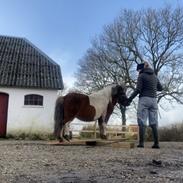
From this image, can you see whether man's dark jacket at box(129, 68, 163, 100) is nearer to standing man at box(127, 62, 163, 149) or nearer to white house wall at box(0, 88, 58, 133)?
standing man at box(127, 62, 163, 149)

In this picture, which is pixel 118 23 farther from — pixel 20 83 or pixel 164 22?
pixel 20 83

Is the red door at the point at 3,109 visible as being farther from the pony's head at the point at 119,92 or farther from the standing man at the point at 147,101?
the standing man at the point at 147,101

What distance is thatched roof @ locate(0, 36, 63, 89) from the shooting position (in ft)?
73.3

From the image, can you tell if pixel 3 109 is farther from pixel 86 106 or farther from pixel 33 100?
pixel 86 106

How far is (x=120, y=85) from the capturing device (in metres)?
12.6

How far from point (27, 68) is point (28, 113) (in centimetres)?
263

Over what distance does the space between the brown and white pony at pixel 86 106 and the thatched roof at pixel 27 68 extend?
9.85 meters

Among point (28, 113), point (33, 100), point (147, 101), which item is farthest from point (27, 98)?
point (147, 101)

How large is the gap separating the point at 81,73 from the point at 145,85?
28.6 meters

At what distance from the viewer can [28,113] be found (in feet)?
74.3

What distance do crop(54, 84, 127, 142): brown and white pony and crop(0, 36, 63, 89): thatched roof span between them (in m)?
9.85

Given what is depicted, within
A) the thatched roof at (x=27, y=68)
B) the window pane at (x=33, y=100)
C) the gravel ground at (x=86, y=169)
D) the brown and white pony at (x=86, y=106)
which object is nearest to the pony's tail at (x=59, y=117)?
the brown and white pony at (x=86, y=106)

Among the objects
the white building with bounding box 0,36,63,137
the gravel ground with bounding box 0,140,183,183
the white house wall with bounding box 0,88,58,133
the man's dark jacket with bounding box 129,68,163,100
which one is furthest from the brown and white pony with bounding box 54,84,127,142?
the white house wall with bounding box 0,88,58,133

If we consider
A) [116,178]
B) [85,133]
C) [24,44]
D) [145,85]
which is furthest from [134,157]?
[24,44]
